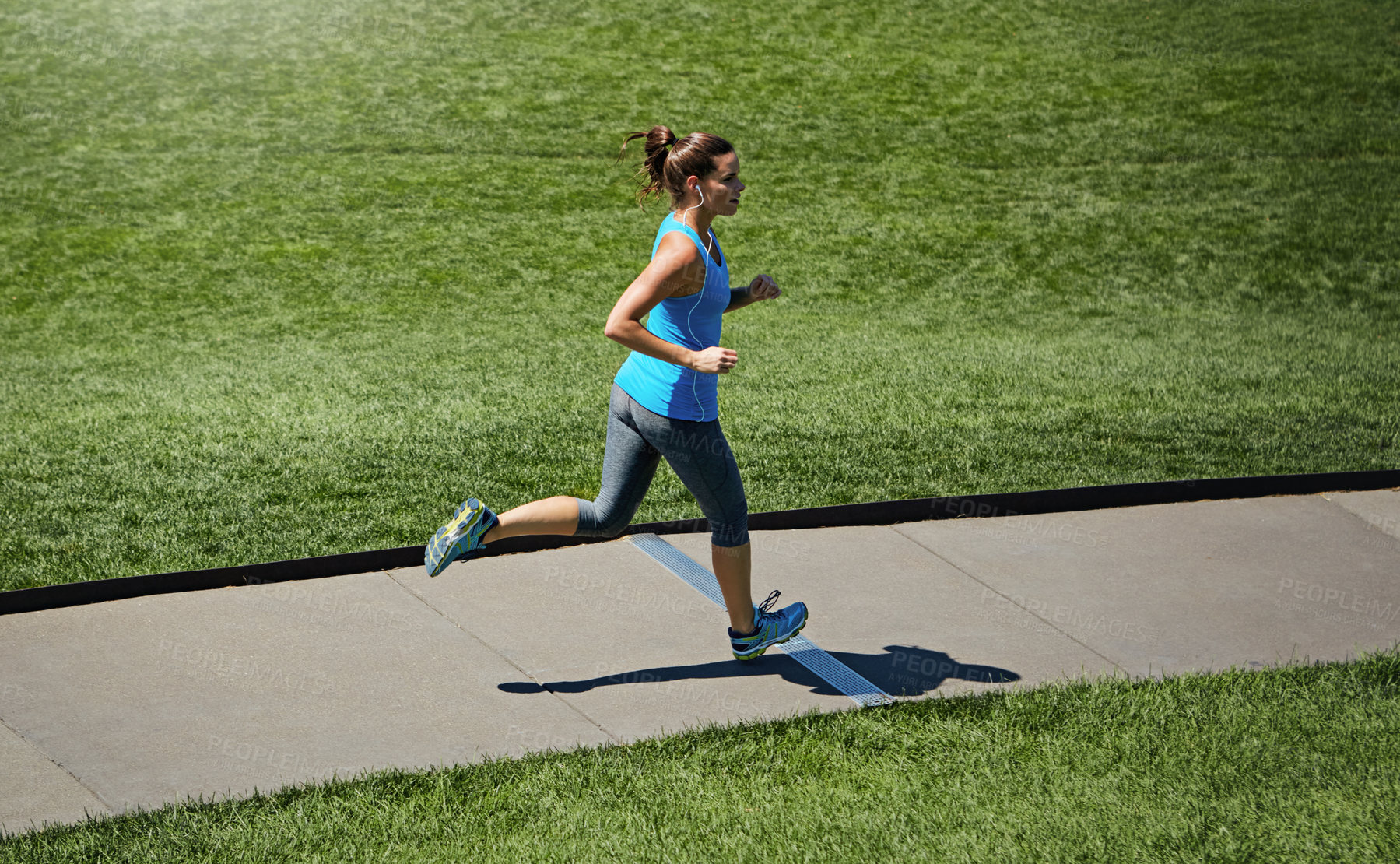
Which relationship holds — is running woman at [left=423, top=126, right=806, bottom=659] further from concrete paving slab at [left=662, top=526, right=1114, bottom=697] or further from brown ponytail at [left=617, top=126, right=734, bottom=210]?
concrete paving slab at [left=662, top=526, right=1114, bottom=697]

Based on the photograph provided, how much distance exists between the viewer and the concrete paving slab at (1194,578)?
188 inches

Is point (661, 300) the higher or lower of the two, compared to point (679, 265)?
lower

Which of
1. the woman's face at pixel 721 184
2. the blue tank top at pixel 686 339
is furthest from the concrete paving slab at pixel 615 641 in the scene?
the woman's face at pixel 721 184

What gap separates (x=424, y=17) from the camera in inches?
869

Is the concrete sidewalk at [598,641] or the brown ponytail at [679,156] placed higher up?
the brown ponytail at [679,156]

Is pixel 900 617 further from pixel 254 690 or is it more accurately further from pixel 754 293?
pixel 254 690

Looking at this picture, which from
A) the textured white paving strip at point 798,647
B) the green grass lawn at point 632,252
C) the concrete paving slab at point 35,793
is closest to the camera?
the concrete paving slab at point 35,793

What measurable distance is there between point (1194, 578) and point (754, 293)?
8.17 feet

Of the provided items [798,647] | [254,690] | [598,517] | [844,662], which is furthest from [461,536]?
[844,662]

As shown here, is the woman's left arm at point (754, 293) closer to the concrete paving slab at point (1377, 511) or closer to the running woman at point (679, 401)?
the running woman at point (679, 401)

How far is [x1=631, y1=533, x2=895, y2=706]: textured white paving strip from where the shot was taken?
4297 mm

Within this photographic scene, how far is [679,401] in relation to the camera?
4.17 metres

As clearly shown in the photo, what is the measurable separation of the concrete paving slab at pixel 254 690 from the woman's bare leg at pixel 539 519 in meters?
0.47

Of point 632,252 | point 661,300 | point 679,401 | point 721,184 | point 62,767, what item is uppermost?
point 721,184
